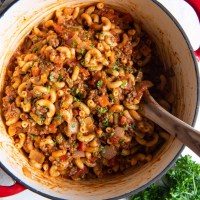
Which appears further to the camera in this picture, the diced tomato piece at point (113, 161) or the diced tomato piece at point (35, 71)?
the diced tomato piece at point (113, 161)

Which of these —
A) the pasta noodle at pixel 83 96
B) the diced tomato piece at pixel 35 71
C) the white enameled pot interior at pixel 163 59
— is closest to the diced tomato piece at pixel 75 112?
the pasta noodle at pixel 83 96

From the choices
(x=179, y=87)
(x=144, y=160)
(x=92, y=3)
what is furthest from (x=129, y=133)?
(x=92, y=3)

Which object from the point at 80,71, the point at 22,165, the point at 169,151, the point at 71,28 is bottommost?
the point at 22,165

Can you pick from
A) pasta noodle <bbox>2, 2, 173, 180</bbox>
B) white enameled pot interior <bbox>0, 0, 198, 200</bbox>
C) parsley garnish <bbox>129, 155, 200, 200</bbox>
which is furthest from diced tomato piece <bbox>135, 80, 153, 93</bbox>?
parsley garnish <bbox>129, 155, 200, 200</bbox>

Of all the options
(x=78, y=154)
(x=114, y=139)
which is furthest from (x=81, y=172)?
(x=114, y=139)

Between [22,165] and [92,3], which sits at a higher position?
[92,3]

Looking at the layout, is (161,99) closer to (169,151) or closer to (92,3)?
(169,151)

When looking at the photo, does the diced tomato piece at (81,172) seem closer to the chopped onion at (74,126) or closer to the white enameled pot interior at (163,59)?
the white enameled pot interior at (163,59)
